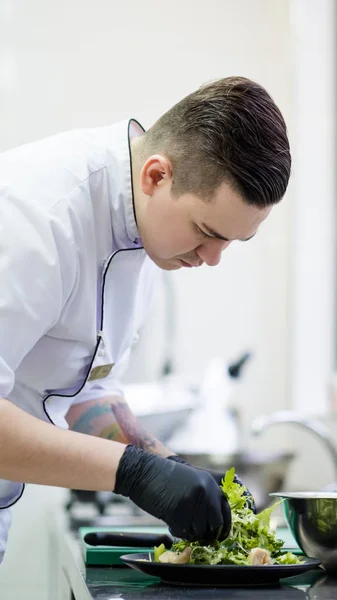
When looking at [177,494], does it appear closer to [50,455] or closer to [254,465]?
[50,455]

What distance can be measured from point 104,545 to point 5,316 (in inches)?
19.1

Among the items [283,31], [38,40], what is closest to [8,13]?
[38,40]

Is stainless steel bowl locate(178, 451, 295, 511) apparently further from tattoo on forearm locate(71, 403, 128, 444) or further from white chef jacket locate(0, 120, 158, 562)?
white chef jacket locate(0, 120, 158, 562)

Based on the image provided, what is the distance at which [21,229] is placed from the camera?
4.58 ft

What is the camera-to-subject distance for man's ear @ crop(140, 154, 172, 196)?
4.93 ft

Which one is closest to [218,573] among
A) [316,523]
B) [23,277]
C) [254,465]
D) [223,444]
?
[316,523]

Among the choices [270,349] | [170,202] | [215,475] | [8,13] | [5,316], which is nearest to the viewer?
[5,316]

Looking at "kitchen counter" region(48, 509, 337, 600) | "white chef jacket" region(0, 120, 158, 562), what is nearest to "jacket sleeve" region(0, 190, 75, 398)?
"white chef jacket" region(0, 120, 158, 562)

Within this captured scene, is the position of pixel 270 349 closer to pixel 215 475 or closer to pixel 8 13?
pixel 8 13

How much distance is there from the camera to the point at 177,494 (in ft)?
4.47

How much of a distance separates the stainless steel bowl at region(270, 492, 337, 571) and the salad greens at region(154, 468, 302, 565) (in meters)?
0.04

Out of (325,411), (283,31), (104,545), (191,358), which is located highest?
(283,31)

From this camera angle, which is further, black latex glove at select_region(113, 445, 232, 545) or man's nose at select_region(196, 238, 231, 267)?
man's nose at select_region(196, 238, 231, 267)

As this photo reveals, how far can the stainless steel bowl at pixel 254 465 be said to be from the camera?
293 cm
